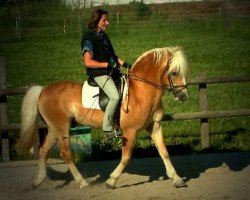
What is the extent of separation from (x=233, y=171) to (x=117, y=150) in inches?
96.6

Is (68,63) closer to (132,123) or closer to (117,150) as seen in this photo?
(117,150)

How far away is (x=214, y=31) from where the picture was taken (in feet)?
112

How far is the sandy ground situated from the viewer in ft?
21.0

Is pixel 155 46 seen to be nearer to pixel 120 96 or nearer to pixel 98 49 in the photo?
pixel 98 49

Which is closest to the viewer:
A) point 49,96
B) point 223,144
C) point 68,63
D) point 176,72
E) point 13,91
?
point 176,72

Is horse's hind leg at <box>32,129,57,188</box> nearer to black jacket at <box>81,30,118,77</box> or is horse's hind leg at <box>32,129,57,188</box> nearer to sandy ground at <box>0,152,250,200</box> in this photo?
sandy ground at <box>0,152,250,200</box>

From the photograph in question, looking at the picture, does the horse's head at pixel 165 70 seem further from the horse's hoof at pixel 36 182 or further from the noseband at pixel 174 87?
the horse's hoof at pixel 36 182

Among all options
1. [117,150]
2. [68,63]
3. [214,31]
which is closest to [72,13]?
[214,31]

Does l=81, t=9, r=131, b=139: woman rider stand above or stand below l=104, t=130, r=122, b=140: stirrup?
above

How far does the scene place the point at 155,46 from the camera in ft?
90.0

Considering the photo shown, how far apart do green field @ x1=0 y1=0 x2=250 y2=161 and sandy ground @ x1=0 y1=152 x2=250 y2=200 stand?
1.01 meters

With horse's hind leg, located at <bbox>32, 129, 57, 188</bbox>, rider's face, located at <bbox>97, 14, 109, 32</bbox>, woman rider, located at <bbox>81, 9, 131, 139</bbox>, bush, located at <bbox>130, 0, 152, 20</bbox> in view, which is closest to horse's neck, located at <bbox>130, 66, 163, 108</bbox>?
woman rider, located at <bbox>81, 9, 131, 139</bbox>

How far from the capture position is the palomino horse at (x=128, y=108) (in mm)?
6703

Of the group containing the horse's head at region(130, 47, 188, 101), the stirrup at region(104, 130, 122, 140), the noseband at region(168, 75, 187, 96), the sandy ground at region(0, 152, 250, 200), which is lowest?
the sandy ground at region(0, 152, 250, 200)
